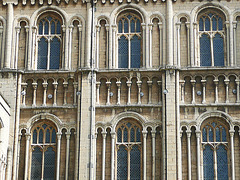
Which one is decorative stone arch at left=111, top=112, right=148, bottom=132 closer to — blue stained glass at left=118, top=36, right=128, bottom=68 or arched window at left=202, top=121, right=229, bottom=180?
blue stained glass at left=118, top=36, right=128, bottom=68

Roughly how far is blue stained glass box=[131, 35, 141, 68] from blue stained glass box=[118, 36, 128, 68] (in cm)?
34

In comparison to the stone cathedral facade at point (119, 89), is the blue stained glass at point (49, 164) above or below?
below

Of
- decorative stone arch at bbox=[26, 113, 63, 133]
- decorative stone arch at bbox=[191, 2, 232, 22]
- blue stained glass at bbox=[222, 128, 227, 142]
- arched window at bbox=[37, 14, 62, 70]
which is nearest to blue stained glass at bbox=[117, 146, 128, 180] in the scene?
decorative stone arch at bbox=[26, 113, 63, 133]

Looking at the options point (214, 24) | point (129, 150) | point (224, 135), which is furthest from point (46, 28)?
point (224, 135)

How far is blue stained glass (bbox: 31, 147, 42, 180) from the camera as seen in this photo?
34.8 metres

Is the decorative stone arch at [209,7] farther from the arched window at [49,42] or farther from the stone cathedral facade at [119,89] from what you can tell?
the arched window at [49,42]

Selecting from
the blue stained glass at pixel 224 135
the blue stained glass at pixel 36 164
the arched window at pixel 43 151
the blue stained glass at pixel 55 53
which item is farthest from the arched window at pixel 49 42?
the blue stained glass at pixel 224 135

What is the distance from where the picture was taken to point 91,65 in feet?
118

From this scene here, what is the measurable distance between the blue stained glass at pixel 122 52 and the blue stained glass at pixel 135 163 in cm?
485

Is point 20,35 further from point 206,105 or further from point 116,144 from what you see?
point 206,105

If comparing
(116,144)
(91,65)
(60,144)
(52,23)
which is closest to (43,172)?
(60,144)

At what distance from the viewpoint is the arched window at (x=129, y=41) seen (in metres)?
36.5

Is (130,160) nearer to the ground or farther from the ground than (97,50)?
nearer to the ground

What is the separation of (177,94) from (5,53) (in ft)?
33.0
